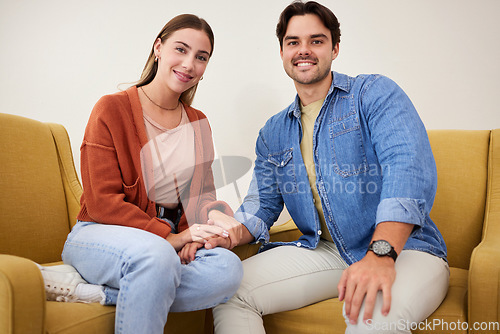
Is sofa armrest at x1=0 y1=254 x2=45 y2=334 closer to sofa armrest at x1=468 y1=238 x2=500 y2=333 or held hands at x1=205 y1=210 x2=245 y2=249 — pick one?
held hands at x1=205 y1=210 x2=245 y2=249

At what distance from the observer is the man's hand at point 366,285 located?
1.03 meters

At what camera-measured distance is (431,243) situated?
4.58 ft

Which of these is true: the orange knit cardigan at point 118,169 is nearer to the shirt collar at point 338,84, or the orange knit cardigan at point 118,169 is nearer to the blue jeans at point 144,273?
the blue jeans at point 144,273

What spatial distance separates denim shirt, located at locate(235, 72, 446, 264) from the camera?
4.04ft

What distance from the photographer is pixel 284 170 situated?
164 centimetres

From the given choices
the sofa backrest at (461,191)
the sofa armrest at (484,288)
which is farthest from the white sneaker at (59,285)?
the sofa backrest at (461,191)

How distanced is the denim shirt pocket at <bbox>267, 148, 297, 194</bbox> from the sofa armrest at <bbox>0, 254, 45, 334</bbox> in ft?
3.06

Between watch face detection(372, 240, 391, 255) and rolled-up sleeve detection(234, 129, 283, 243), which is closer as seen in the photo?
watch face detection(372, 240, 391, 255)

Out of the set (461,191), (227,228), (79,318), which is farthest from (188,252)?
(461,191)

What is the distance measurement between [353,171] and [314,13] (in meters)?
0.64

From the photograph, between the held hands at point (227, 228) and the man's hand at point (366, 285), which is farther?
the held hands at point (227, 228)

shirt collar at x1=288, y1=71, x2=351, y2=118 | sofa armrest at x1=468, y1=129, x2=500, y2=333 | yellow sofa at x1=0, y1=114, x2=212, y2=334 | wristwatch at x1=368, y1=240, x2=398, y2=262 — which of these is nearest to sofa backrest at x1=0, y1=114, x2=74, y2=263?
yellow sofa at x1=0, y1=114, x2=212, y2=334

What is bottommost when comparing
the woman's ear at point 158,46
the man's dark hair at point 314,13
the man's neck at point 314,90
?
the man's neck at point 314,90

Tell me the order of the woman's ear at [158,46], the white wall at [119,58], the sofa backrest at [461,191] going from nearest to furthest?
the woman's ear at [158,46] < the sofa backrest at [461,191] < the white wall at [119,58]
